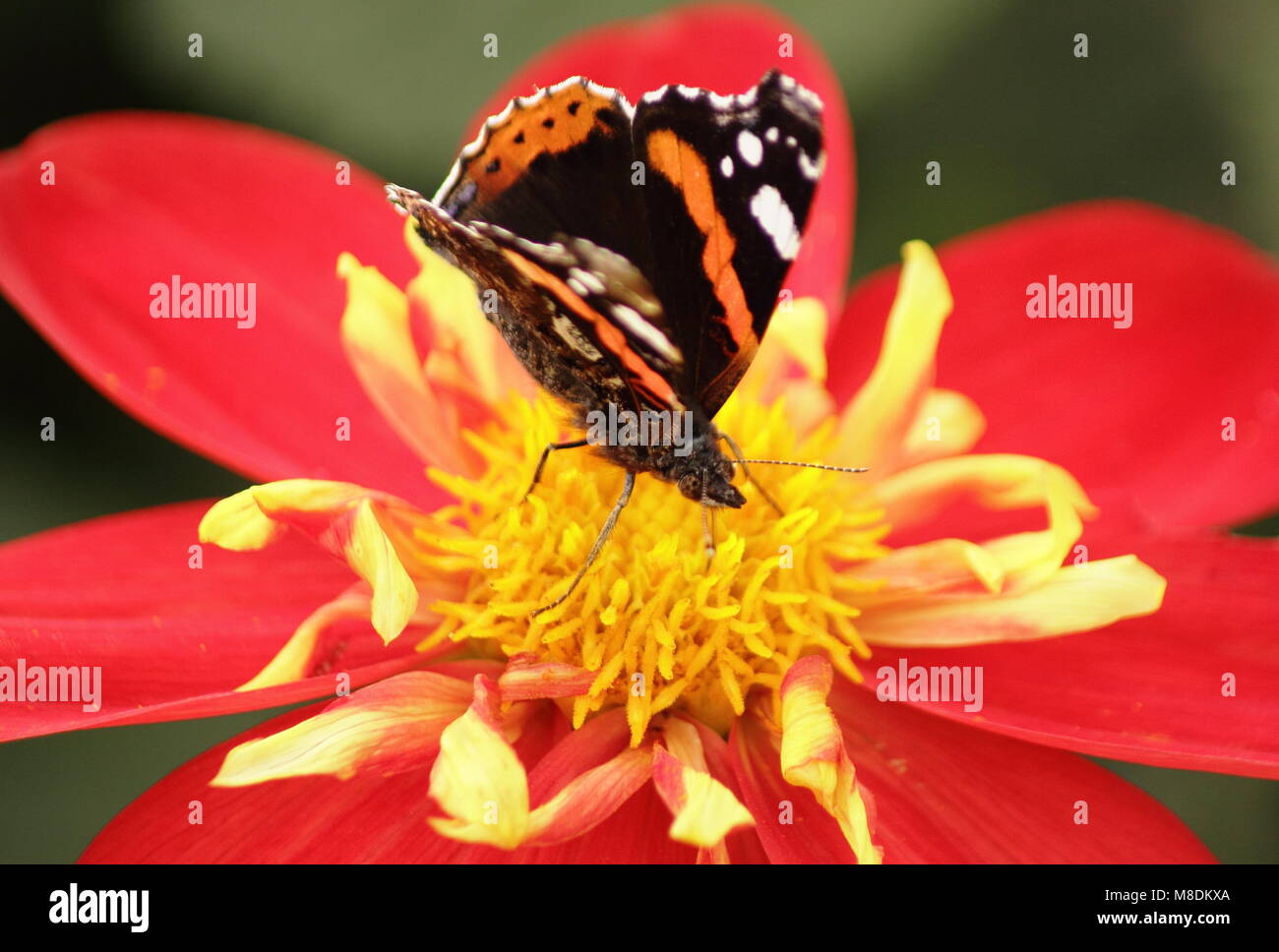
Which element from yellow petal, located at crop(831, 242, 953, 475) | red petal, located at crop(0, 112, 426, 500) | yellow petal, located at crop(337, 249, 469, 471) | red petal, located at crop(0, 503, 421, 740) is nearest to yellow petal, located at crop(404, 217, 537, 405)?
yellow petal, located at crop(337, 249, 469, 471)

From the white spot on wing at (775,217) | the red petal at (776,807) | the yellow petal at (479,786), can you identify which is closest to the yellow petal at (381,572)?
the yellow petal at (479,786)

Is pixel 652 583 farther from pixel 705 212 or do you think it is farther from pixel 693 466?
pixel 705 212

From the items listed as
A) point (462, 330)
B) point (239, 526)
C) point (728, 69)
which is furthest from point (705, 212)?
point (728, 69)

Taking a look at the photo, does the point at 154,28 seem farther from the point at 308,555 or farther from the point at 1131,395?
the point at 1131,395

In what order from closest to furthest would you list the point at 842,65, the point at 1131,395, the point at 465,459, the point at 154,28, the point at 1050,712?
the point at 1050,712
the point at 465,459
the point at 1131,395
the point at 154,28
the point at 842,65

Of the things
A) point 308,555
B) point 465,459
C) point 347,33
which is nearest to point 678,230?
point 465,459

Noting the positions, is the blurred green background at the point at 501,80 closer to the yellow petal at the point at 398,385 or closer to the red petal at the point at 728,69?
the red petal at the point at 728,69

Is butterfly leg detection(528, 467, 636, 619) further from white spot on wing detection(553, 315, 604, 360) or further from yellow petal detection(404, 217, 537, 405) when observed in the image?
yellow petal detection(404, 217, 537, 405)
